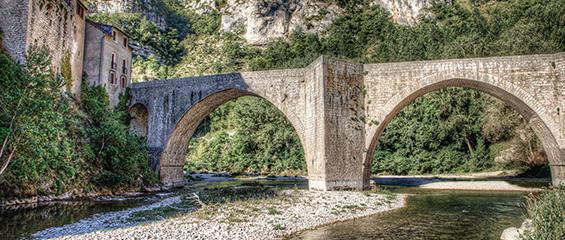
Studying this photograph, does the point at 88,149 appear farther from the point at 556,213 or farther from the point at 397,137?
the point at 397,137

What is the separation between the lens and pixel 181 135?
27953 millimetres

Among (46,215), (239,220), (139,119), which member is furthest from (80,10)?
(239,220)

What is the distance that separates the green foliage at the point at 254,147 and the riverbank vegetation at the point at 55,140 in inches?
794

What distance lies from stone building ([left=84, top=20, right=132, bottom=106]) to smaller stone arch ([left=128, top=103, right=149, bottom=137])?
174 centimetres

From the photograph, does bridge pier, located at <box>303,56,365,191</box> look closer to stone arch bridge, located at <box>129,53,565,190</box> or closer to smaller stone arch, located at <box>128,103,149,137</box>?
stone arch bridge, located at <box>129,53,565,190</box>

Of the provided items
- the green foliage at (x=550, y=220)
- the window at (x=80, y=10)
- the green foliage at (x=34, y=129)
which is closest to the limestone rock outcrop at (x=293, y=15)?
the window at (x=80, y=10)

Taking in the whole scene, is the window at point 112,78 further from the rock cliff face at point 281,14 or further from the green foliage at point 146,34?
the rock cliff face at point 281,14

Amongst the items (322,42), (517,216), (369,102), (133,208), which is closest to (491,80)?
(369,102)

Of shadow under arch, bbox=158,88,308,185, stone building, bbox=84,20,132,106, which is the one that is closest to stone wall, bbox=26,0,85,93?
stone building, bbox=84,20,132,106

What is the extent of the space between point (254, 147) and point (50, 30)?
91.9ft

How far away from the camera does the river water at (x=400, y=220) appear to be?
10.4 metres

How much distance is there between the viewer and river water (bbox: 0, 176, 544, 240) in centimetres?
1038

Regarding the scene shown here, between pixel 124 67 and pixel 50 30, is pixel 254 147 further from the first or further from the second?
pixel 50 30

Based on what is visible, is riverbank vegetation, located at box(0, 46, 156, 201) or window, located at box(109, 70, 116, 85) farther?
window, located at box(109, 70, 116, 85)
